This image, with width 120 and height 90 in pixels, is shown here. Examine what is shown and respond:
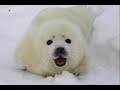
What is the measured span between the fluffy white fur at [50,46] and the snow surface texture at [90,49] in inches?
3.7

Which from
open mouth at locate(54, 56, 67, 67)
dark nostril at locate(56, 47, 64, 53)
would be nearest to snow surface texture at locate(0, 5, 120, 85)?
open mouth at locate(54, 56, 67, 67)

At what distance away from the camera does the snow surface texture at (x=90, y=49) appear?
3611 mm

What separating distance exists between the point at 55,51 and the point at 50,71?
0.85 ft

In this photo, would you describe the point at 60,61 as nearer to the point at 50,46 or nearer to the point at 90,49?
the point at 50,46

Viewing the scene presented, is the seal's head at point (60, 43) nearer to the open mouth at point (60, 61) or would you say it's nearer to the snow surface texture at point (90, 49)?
the open mouth at point (60, 61)

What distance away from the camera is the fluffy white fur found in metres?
3.77

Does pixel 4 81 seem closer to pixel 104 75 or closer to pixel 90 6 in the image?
pixel 104 75

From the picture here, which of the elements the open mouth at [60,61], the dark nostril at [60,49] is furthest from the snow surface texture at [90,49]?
the dark nostril at [60,49]

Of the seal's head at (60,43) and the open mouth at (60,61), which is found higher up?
the seal's head at (60,43)

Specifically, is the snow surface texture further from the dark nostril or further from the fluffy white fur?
the dark nostril

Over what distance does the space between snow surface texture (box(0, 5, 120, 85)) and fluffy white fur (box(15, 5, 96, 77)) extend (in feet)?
0.30

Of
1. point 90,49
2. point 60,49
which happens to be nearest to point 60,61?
point 60,49

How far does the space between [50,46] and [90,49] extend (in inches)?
34.4

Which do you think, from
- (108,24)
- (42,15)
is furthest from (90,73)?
(108,24)
